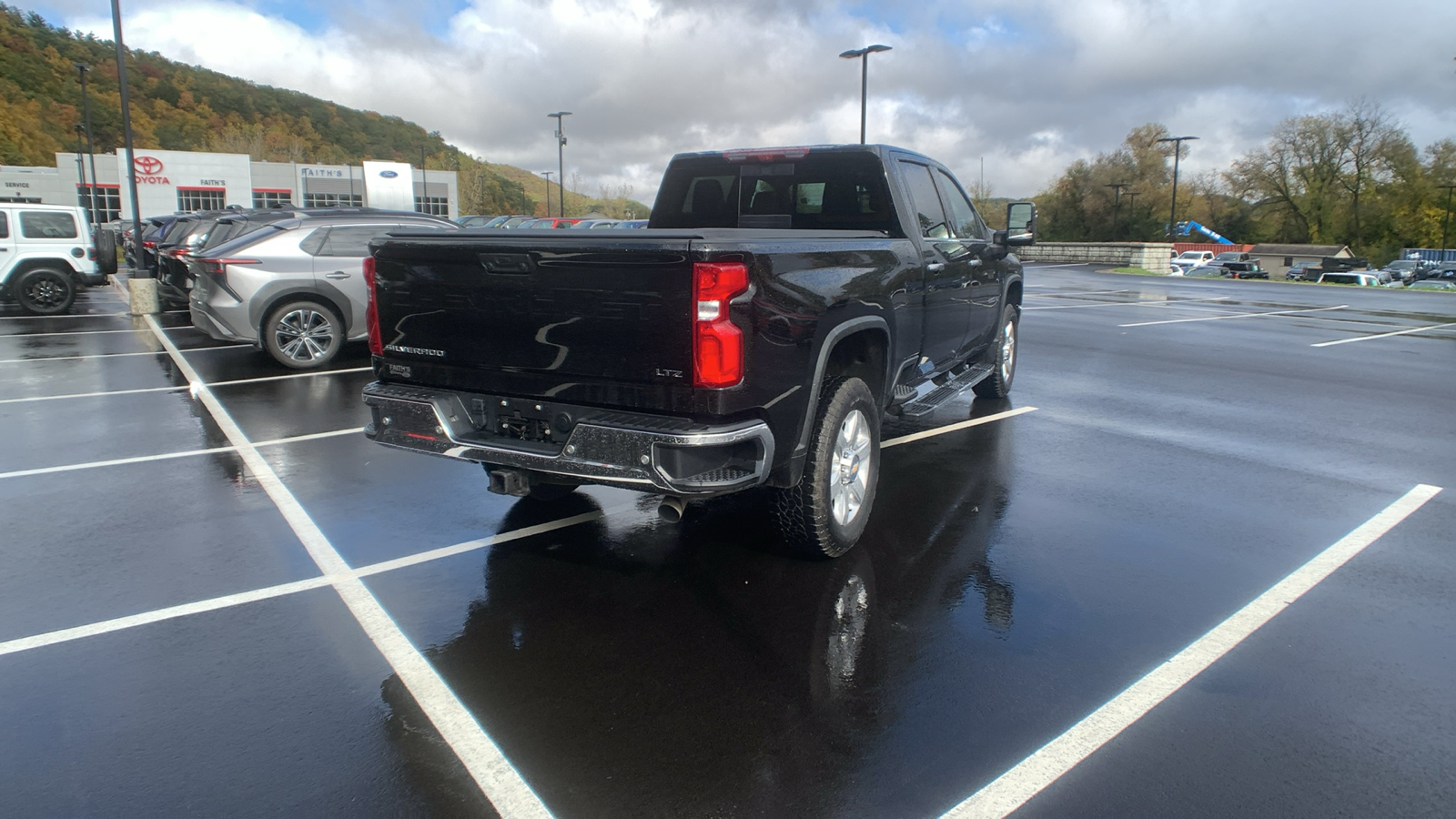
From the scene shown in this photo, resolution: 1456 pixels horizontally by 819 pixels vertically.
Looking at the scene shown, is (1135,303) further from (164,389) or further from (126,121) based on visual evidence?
(126,121)

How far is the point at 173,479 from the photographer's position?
5.89 m

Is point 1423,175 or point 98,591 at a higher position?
point 1423,175

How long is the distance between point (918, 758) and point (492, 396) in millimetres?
2335

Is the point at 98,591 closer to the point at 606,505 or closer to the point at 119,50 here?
the point at 606,505

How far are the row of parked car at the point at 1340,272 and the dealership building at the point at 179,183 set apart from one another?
51706 mm

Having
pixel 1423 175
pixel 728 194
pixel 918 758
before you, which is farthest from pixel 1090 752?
pixel 1423 175

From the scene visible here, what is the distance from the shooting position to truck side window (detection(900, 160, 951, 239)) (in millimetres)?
5695

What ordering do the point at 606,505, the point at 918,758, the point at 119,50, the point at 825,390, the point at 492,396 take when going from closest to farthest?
the point at 918,758 → the point at 492,396 → the point at 825,390 → the point at 606,505 → the point at 119,50

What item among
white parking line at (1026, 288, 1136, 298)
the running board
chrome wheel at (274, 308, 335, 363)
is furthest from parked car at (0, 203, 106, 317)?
white parking line at (1026, 288, 1136, 298)

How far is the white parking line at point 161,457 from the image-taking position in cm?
604

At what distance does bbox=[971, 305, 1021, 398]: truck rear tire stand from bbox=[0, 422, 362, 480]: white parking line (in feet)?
17.8

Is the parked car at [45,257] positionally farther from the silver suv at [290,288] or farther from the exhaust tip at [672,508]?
the exhaust tip at [672,508]

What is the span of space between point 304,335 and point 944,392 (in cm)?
739

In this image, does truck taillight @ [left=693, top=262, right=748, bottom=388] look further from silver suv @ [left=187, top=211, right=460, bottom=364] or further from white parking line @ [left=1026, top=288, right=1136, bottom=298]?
white parking line @ [left=1026, top=288, right=1136, bottom=298]
